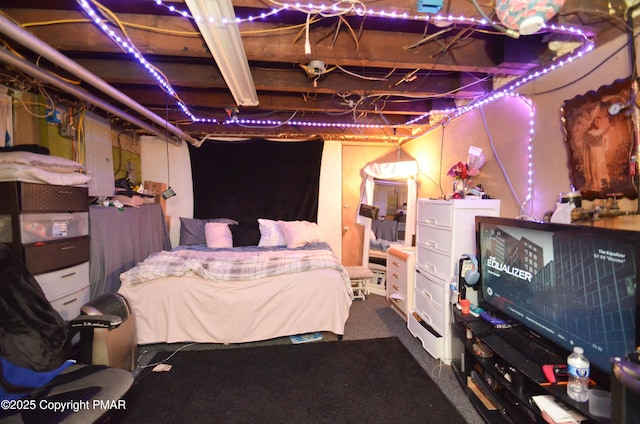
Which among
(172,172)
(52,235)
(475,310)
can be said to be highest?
(172,172)

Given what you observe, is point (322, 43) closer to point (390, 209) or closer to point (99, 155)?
point (390, 209)

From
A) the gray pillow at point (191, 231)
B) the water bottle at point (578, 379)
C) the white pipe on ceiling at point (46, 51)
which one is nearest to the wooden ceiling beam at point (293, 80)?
the white pipe on ceiling at point (46, 51)

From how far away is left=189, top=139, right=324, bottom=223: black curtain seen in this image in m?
3.95

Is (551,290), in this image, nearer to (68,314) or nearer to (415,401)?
(415,401)

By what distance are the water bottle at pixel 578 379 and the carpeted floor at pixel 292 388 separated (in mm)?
726

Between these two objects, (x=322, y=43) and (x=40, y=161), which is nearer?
(x=322, y=43)

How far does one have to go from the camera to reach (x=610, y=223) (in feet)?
4.36

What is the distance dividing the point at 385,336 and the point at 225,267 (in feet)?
5.30

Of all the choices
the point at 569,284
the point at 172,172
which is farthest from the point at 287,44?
the point at 172,172

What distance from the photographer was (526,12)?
43.6 inches

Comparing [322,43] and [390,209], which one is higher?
[322,43]

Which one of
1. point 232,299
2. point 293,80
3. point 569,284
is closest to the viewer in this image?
point 569,284

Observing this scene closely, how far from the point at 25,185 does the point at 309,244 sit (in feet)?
8.30

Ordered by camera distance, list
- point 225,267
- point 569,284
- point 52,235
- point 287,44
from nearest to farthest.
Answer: point 569,284
point 287,44
point 52,235
point 225,267
